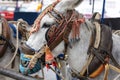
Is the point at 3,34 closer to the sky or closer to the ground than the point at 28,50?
closer to the ground

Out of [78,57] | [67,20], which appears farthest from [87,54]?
[67,20]

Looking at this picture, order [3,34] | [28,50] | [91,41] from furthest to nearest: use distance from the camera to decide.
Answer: [3,34] < [28,50] < [91,41]

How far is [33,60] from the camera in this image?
346 cm

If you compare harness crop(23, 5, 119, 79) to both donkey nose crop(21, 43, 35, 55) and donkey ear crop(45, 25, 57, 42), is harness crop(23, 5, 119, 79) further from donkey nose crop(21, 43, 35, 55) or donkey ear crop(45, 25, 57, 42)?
donkey nose crop(21, 43, 35, 55)

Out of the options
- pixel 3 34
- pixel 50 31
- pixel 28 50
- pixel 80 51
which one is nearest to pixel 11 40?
pixel 3 34

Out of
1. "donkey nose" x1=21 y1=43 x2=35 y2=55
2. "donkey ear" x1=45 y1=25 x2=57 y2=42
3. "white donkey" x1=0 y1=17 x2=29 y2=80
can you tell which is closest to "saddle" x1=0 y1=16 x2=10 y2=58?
"white donkey" x1=0 y1=17 x2=29 y2=80

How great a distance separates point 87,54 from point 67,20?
1.27ft

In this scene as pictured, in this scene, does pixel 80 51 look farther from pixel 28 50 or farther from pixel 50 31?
pixel 28 50

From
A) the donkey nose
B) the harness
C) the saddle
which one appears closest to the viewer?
the harness

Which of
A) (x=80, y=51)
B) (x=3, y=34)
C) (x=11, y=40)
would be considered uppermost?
(x=80, y=51)

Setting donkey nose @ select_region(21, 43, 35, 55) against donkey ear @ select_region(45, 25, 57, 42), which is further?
donkey nose @ select_region(21, 43, 35, 55)

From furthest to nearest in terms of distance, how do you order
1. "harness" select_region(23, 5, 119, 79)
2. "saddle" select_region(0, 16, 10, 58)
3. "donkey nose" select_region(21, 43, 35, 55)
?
"saddle" select_region(0, 16, 10, 58) < "donkey nose" select_region(21, 43, 35, 55) < "harness" select_region(23, 5, 119, 79)

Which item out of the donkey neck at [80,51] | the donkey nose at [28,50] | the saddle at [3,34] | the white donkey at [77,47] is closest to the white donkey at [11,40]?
the saddle at [3,34]

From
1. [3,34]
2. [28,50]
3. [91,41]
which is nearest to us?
[91,41]
